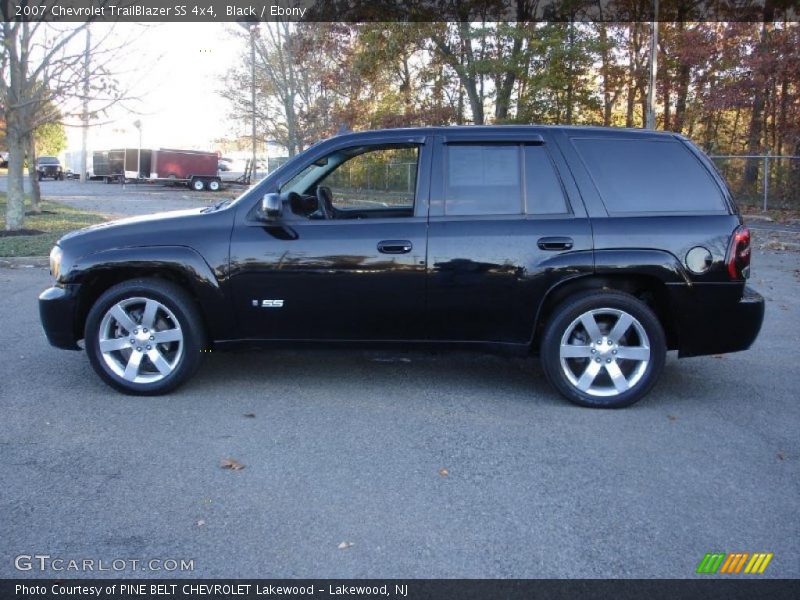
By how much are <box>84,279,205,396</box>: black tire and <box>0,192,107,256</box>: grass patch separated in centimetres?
775

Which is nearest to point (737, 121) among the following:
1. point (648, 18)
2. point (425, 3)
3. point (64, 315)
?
point (648, 18)

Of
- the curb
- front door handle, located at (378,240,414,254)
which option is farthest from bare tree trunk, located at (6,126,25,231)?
front door handle, located at (378,240,414,254)

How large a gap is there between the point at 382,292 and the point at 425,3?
25.8 metres

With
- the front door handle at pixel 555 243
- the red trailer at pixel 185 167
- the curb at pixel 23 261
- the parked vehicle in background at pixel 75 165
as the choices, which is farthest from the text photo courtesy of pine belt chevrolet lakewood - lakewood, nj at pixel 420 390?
the parked vehicle in background at pixel 75 165

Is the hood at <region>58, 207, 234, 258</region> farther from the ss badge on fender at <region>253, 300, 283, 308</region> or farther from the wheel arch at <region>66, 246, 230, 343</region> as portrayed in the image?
the ss badge on fender at <region>253, 300, 283, 308</region>

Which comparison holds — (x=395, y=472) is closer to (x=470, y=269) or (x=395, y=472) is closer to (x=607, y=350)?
(x=470, y=269)

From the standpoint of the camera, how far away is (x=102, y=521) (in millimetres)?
→ 3453

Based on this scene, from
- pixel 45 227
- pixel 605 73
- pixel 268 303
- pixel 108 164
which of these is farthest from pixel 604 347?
pixel 108 164

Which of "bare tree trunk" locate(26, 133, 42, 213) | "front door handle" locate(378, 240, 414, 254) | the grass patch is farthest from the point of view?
"bare tree trunk" locate(26, 133, 42, 213)

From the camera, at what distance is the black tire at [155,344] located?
5199mm

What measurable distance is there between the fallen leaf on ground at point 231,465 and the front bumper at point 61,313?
6.29 ft

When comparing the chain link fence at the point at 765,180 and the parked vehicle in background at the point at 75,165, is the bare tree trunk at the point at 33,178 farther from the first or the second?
the parked vehicle in background at the point at 75,165

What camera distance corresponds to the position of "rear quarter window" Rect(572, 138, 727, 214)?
514cm
